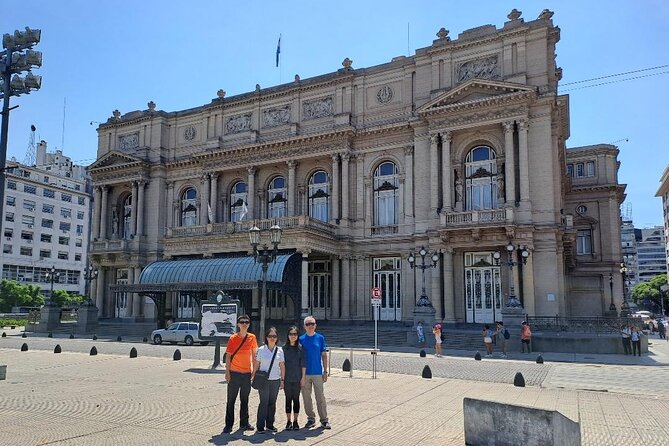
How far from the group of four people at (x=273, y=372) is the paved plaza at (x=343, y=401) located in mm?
406

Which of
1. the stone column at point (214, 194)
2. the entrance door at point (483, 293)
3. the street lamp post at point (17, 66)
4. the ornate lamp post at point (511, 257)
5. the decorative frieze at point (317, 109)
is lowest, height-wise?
the entrance door at point (483, 293)

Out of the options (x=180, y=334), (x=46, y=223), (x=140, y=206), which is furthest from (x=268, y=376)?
(x=46, y=223)

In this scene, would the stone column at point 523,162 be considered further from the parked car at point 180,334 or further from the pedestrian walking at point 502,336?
the parked car at point 180,334

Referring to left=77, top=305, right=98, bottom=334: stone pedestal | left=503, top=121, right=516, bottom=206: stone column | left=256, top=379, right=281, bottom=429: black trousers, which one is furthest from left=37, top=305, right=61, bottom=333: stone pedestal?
left=256, top=379, right=281, bottom=429: black trousers

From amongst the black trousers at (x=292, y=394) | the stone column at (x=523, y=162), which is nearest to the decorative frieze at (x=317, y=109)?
the stone column at (x=523, y=162)

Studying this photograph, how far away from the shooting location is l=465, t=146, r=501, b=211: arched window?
128ft

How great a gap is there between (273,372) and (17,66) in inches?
491

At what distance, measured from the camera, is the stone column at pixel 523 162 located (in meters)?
36.6

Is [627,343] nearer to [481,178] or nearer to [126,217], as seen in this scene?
[481,178]

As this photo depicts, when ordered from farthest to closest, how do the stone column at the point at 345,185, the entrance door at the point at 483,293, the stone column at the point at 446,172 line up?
the stone column at the point at 345,185 → the stone column at the point at 446,172 → the entrance door at the point at 483,293

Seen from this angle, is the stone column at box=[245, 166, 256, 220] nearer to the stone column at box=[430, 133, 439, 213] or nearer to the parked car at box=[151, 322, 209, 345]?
the parked car at box=[151, 322, 209, 345]

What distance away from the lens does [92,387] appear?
15.9m

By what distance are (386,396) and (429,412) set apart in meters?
2.37

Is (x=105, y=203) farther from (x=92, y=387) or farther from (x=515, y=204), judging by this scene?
(x=92, y=387)
